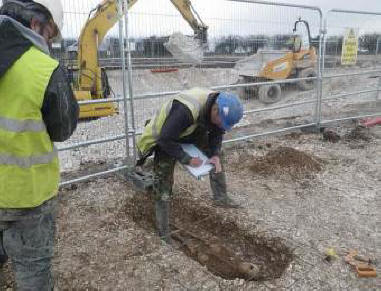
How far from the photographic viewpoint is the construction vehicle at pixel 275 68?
7258mm

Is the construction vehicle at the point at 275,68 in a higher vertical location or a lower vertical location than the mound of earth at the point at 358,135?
higher

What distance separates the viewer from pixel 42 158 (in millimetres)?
2090

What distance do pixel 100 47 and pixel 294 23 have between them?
11.3 feet

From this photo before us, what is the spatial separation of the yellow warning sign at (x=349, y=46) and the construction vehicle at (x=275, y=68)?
2.27 feet

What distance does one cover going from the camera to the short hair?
1.97 meters

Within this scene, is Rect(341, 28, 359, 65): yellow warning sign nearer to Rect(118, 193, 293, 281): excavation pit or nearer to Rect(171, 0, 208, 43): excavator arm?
Rect(171, 0, 208, 43): excavator arm

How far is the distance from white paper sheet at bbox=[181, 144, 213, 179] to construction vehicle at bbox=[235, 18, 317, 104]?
3251 millimetres

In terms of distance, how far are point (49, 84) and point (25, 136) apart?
0.29 metres

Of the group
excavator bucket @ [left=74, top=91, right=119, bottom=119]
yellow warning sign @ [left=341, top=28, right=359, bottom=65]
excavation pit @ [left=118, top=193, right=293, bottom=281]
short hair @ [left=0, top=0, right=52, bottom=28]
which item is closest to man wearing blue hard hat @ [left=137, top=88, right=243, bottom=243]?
excavation pit @ [left=118, top=193, right=293, bottom=281]

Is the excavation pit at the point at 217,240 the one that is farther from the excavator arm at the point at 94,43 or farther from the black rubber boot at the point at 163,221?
the excavator arm at the point at 94,43

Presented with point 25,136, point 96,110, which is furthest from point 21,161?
point 96,110

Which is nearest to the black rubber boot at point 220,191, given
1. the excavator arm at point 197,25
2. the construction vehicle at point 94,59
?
the excavator arm at point 197,25

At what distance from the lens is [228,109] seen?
131 inches

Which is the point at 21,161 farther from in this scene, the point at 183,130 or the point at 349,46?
the point at 349,46
